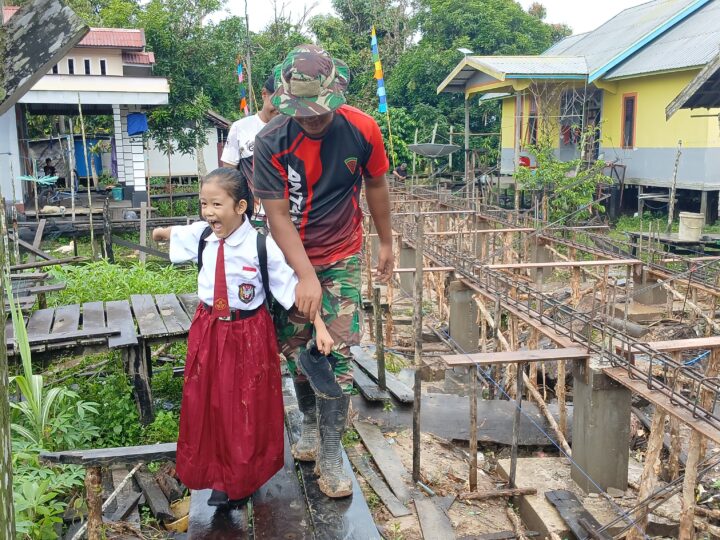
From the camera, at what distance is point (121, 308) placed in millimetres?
6609

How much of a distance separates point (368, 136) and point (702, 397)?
200 inches

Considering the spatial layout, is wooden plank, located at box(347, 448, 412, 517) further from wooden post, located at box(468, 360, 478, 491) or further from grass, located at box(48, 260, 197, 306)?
grass, located at box(48, 260, 197, 306)

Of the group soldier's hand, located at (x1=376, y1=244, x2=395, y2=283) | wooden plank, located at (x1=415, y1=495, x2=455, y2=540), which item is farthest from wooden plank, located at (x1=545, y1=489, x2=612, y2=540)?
soldier's hand, located at (x1=376, y1=244, x2=395, y2=283)

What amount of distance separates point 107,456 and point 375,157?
74.4 inches

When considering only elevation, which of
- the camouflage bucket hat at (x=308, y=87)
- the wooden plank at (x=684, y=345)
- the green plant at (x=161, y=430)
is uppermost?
the camouflage bucket hat at (x=308, y=87)

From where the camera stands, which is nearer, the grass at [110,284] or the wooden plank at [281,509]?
the wooden plank at [281,509]

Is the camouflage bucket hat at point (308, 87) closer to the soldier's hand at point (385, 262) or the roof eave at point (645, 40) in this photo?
the soldier's hand at point (385, 262)

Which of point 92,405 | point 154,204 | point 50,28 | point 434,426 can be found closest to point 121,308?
point 92,405

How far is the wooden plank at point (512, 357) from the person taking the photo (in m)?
5.53

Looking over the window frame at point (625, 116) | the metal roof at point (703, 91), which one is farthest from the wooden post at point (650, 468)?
the window frame at point (625, 116)

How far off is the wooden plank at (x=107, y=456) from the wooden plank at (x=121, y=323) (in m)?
2.24

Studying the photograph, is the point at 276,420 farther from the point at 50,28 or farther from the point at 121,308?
the point at 121,308

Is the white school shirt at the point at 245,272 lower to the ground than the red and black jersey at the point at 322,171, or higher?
lower

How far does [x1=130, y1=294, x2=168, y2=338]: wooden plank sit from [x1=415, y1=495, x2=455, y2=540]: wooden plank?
2.63m
